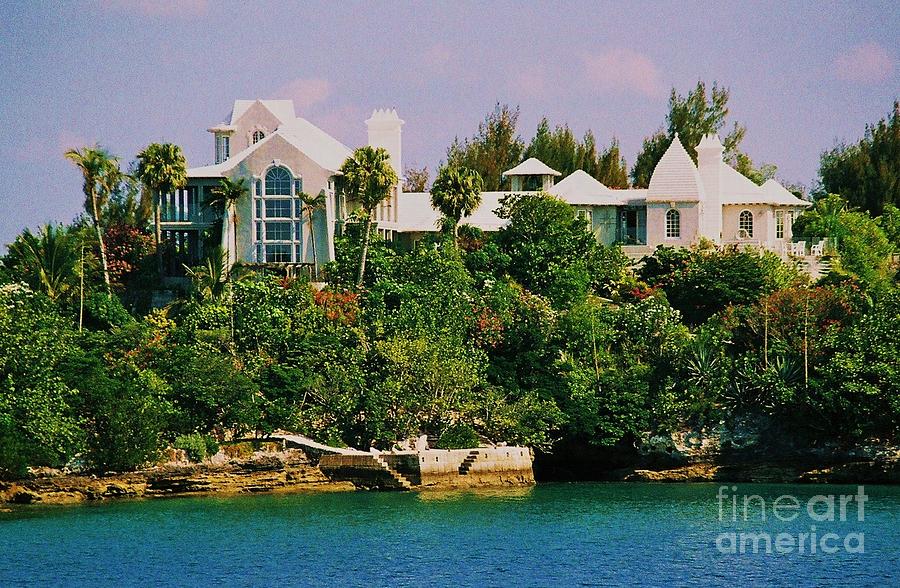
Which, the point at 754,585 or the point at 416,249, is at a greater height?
the point at 416,249

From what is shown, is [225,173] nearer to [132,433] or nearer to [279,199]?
[279,199]

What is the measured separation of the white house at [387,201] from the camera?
218 feet

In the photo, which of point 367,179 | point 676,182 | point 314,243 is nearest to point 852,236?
point 676,182

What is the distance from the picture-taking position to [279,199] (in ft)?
218

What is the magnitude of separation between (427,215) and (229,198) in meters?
11.1

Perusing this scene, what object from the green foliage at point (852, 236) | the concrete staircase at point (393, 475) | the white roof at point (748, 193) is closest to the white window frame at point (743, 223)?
the white roof at point (748, 193)

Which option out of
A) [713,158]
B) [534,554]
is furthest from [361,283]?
[534,554]

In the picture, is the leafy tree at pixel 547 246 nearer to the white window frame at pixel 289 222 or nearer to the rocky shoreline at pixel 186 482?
the white window frame at pixel 289 222

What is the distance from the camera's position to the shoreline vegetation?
52.9 metres

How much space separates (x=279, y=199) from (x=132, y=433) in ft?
55.4

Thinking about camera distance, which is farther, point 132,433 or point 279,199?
point 279,199

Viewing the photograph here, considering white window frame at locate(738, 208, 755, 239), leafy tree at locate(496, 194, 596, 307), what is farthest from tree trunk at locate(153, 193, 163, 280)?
white window frame at locate(738, 208, 755, 239)

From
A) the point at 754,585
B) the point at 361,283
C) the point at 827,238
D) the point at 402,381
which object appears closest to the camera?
the point at 754,585

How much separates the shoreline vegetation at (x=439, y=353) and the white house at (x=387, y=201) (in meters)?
1.39
